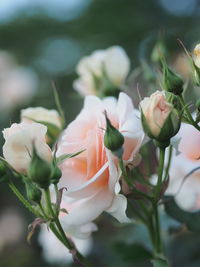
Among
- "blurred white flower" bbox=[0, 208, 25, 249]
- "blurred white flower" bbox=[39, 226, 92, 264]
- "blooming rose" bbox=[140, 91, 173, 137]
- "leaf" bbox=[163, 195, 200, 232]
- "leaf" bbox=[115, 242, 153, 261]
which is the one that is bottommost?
"blurred white flower" bbox=[0, 208, 25, 249]

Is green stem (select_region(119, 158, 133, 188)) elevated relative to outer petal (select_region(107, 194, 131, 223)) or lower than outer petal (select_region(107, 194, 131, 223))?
elevated

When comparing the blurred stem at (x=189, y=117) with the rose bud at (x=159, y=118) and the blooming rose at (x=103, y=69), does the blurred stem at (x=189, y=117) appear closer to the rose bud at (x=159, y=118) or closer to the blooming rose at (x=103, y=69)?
the rose bud at (x=159, y=118)

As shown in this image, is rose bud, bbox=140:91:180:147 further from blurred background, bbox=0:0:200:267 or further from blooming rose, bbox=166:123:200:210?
blurred background, bbox=0:0:200:267

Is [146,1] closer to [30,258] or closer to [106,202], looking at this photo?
[30,258]

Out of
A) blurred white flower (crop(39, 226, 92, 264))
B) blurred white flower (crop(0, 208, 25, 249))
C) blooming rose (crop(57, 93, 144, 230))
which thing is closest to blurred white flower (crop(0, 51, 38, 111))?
blurred white flower (crop(0, 208, 25, 249))

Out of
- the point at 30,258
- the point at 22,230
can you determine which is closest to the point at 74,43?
the point at 22,230

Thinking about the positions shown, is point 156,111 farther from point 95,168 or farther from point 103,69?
point 103,69

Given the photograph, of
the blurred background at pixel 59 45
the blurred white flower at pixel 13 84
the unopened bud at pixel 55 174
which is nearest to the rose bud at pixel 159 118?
the unopened bud at pixel 55 174
